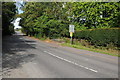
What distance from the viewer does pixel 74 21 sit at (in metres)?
30.2

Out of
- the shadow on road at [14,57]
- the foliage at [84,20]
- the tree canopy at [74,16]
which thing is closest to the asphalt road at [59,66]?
the shadow on road at [14,57]

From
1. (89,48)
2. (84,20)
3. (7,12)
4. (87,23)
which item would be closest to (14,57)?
(89,48)

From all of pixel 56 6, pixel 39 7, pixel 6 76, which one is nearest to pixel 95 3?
pixel 56 6

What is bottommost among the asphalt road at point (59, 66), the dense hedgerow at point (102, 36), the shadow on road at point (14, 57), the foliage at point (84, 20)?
the asphalt road at point (59, 66)

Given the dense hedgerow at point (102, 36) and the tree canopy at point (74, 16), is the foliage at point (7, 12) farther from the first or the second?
the dense hedgerow at point (102, 36)

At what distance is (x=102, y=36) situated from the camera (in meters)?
19.0

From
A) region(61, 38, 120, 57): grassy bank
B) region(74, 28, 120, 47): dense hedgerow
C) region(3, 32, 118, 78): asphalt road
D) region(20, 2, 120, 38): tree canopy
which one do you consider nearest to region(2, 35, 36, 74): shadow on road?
region(3, 32, 118, 78): asphalt road

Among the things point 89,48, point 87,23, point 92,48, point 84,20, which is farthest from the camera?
point 84,20

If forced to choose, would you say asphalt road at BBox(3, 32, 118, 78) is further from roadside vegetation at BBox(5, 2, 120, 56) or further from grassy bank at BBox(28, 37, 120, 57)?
roadside vegetation at BBox(5, 2, 120, 56)

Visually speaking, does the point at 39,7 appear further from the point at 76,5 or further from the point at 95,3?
the point at 95,3

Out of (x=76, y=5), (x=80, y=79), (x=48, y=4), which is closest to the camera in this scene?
(x=80, y=79)

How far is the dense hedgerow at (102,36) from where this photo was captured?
54.2 ft

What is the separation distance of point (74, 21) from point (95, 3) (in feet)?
22.6

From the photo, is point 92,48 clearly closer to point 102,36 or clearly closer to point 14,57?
point 102,36
